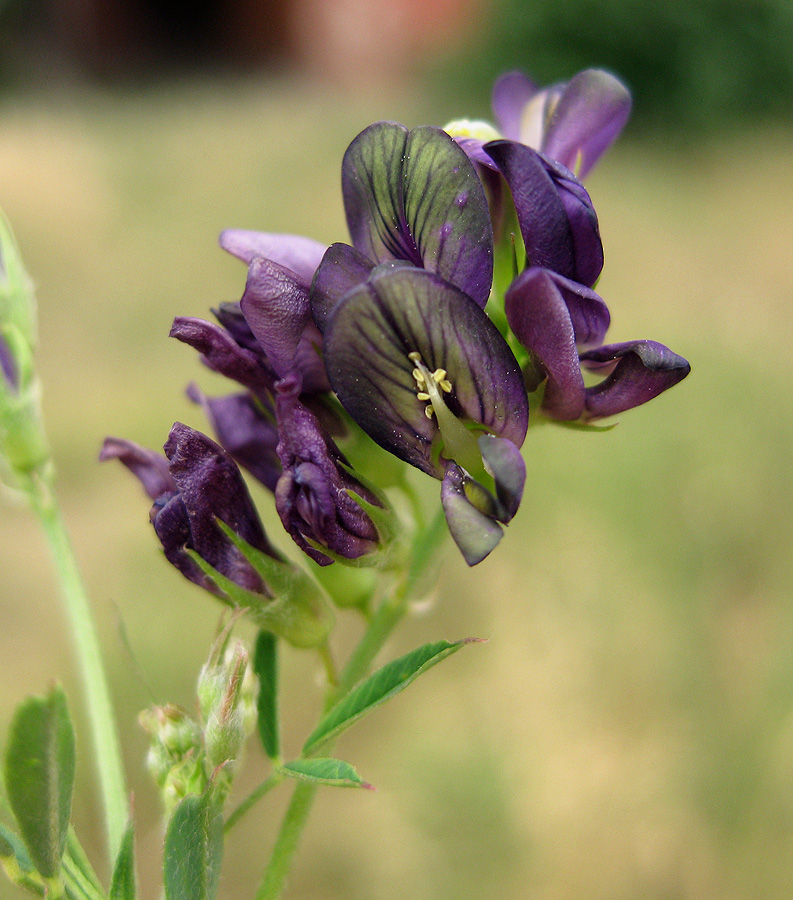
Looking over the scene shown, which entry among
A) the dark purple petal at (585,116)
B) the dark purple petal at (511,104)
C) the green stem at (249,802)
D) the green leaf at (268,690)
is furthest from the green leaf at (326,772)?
the dark purple petal at (511,104)

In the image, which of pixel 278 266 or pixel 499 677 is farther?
pixel 499 677

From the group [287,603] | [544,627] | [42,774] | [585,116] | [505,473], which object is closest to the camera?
[42,774]

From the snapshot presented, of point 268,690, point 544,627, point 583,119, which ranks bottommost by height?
point 544,627

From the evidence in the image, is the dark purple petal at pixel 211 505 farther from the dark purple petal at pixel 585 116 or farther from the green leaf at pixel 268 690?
the dark purple petal at pixel 585 116

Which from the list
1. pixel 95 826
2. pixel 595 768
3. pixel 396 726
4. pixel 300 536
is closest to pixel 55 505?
pixel 300 536

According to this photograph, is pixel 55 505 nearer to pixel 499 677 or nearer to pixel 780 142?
pixel 499 677

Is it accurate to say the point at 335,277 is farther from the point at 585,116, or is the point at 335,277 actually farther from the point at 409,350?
the point at 585,116

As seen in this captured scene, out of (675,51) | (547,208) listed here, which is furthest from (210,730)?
(675,51)
